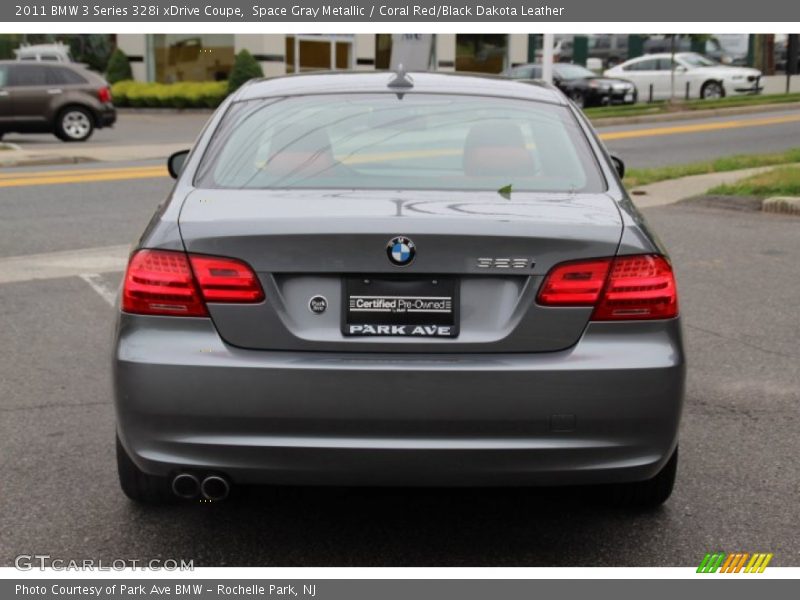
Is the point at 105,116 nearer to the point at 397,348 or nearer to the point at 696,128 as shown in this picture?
the point at 696,128

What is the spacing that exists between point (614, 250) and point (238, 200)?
4.04 ft

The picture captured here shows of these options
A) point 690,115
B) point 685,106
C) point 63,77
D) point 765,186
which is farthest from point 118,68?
point 765,186

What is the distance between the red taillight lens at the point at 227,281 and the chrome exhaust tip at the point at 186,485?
0.56 m

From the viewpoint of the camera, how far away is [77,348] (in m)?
7.52

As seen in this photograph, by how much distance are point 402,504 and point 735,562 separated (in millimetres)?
1243

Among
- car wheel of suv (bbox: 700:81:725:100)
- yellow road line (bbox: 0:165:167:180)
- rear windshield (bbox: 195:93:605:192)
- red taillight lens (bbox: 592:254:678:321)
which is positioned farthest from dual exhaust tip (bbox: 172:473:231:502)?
car wheel of suv (bbox: 700:81:725:100)

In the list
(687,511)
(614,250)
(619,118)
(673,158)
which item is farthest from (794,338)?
(619,118)

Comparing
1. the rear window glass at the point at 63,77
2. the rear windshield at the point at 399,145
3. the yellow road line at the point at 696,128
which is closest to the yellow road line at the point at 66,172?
the rear window glass at the point at 63,77

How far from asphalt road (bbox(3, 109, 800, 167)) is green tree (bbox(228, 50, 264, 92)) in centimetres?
687

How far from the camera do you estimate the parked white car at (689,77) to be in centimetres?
3753

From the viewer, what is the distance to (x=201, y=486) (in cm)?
407

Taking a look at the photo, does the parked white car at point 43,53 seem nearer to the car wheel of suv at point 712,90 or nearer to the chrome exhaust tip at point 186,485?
the car wheel of suv at point 712,90

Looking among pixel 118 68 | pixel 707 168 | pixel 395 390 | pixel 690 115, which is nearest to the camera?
pixel 395 390

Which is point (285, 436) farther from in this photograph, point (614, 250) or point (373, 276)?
point (614, 250)
